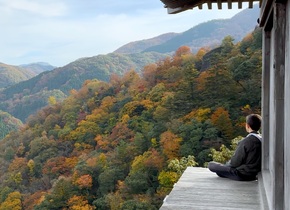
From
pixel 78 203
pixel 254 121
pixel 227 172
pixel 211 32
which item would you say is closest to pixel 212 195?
pixel 227 172

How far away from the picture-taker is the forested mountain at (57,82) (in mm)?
66312

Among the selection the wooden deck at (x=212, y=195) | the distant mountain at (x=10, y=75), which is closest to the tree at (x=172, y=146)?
the wooden deck at (x=212, y=195)

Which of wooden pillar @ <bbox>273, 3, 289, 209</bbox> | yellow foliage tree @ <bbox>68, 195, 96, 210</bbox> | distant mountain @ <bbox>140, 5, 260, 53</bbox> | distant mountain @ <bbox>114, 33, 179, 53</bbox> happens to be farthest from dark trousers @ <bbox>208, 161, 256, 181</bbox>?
distant mountain @ <bbox>114, 33, 179, 53</bbox>

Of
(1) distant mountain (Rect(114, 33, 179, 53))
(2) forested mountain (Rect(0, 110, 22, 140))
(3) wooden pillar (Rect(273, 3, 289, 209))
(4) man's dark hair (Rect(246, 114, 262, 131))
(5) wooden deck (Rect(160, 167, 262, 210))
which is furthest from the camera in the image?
(1) distant mountain (Rect(114, 33, 179, 53))

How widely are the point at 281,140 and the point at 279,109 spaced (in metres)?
0.17

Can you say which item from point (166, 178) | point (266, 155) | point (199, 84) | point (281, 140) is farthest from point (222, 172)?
point (199, 84)

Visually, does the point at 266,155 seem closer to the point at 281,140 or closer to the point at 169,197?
the point at 169,197

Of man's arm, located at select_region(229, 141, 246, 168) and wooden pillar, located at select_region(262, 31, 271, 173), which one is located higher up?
wooden pillar, located at select_region(262, 31, 271, 173)

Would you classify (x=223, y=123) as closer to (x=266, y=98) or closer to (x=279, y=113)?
(x=266, y=98)

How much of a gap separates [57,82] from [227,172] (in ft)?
228

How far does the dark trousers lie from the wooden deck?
50 mm

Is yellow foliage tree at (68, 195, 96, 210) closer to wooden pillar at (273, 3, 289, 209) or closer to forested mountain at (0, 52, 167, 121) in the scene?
wooden pillar at (273, 3, 289, 209)

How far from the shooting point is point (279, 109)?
2.28 m

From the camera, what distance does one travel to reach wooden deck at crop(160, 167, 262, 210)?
3150 millimetres
